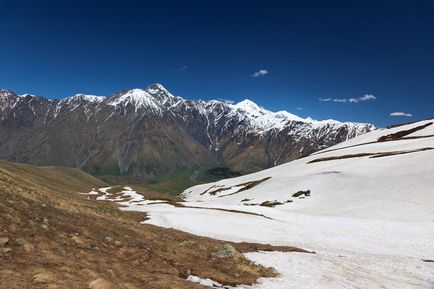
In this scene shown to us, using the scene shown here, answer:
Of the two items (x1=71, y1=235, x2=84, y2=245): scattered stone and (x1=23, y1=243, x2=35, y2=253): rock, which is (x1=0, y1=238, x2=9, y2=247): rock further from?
(x1=71, y1=235, x2=84, y2=245): scattered stone

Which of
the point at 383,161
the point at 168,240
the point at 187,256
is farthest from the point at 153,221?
the point at 383,161

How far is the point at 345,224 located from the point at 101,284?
138 feet

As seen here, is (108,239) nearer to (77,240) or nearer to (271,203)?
(77,240)

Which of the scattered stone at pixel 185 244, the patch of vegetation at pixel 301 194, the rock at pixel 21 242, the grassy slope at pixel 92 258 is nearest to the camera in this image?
the grassy slope at pixel 92 258

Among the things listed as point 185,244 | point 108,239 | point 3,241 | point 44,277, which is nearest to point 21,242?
point 3,241

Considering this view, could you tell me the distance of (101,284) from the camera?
13.3m

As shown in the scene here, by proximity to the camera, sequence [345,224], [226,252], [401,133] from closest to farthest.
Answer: [226,252]
[345,224]
[401,133]

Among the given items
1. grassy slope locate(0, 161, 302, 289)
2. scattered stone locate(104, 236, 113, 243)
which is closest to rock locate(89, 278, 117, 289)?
grassy slope locate(0, 161, 302, 289)

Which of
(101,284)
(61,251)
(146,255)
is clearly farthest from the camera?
(146,255)

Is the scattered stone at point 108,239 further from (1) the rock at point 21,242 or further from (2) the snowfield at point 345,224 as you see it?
(2) the snowfield at point 345,224

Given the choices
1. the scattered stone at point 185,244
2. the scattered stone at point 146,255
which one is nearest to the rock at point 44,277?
the scattered stone at point 146,255

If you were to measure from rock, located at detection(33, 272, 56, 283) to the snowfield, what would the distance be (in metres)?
6.68

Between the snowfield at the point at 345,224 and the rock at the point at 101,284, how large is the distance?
5.19 m

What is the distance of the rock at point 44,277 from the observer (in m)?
12.7
